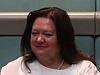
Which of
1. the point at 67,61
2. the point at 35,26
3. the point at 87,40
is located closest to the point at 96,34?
the point at 87,40

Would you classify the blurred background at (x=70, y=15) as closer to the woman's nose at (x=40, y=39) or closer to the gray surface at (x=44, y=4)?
the gray surface at (x=44, y=4)

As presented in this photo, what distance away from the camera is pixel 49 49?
139 centimetres

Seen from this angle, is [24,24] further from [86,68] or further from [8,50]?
[86,68]

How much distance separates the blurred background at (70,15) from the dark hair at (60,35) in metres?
0.35

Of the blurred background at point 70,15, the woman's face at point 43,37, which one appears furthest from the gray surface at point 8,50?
the woman's face at point 43,37

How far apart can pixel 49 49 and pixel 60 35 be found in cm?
9

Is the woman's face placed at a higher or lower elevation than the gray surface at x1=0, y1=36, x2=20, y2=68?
higher

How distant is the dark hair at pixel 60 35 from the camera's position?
4.65ft

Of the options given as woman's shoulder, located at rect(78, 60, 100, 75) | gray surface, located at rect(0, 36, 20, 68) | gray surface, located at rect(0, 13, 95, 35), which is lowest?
gray surface, located at rect(0, 36, 20, 68)

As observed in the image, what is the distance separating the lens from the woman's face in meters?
1.38

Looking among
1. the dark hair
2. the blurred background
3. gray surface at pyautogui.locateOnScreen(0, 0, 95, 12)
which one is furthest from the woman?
gray surface at pyautogui.locateOnScreen(0, 0, 95, 12)

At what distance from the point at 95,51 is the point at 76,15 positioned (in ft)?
0.82

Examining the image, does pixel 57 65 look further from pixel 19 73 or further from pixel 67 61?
pixel 19 73

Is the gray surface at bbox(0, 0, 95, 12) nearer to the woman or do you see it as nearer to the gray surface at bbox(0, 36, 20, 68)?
the gray surface at bbox(0, 36, 20, 68)
